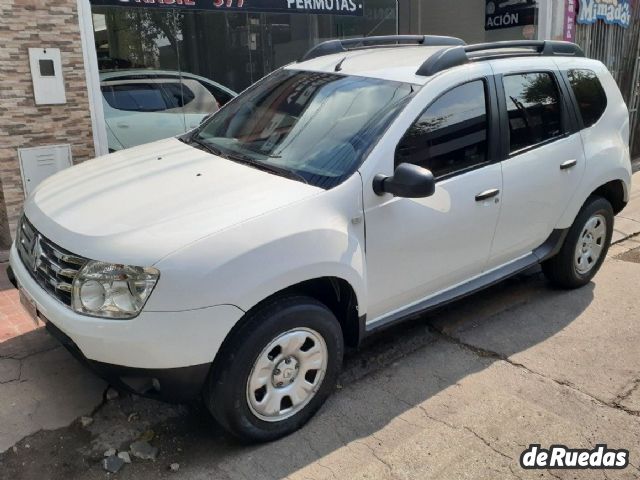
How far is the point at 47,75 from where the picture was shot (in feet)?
17.4

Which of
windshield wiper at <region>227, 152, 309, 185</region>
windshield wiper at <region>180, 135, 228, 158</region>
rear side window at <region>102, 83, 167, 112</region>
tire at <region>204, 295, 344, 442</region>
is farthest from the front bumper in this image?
rear side window at <region>102, 83, 167, 112</region>

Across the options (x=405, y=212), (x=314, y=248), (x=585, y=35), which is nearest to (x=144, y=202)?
(x=314, y=248)

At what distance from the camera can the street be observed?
9.45ft

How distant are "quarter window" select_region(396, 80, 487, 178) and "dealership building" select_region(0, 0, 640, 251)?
3.47 meters

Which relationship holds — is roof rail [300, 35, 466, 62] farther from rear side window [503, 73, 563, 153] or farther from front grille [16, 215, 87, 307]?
front grille [16, 215, 87, 307]

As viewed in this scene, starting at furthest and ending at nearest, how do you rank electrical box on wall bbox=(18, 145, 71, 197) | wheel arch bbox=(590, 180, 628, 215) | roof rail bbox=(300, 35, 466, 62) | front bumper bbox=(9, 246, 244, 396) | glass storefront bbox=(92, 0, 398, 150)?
glass storefront bbox=(92, 0, 398, 150), electrical box on wall bbox=(18, 145, 71, 197), wheel arch bbox=(590, 180, 628, 215), roof rail bbox=(300, 35, 466, 62), front bumper bbox=(9, 246, 244, 396)

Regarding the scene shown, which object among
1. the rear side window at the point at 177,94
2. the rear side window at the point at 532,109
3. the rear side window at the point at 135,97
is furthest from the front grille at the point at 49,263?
the rear side window at the point at 177,94

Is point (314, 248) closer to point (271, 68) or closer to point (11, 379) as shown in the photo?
point (11, 379)

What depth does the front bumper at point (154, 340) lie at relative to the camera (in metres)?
2.53

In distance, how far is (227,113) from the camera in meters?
4.14

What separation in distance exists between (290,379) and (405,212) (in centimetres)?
105

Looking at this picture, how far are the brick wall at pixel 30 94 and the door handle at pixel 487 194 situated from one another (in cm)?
370

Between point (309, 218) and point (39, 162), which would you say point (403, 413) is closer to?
point (309, 218)

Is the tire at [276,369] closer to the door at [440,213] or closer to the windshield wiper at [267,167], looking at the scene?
the door at [440,213]
